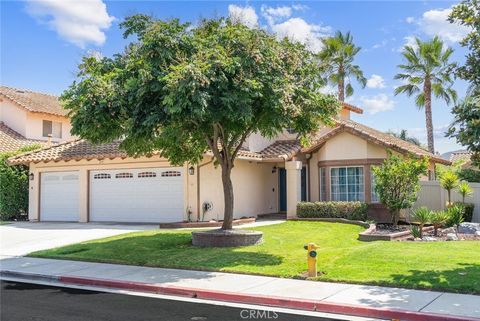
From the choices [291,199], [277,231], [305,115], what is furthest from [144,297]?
[291,199]

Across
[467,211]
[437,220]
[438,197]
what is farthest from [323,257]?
[438,197]

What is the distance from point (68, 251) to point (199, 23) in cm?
759

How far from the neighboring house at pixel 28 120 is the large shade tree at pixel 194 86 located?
19.7 metres

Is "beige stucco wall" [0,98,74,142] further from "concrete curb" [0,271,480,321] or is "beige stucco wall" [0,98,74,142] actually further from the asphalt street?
the asphalt street

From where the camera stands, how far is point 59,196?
81.9 ft

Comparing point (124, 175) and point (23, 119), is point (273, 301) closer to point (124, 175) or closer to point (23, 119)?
point (124, 175)

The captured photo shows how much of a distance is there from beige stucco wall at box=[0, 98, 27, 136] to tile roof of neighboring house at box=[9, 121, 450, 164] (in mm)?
7240

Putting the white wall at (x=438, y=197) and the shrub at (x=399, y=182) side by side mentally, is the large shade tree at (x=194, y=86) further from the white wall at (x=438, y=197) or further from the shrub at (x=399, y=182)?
the white wall at (x=438, y=197)

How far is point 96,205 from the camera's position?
23828 millimetres

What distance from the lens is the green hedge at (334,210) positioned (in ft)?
67.2

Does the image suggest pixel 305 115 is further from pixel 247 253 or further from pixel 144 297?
pixel 144 297

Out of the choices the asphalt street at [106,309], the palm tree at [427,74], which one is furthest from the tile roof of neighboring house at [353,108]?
the asphalt street at [106,309]

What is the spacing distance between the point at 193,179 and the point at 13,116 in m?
17.7

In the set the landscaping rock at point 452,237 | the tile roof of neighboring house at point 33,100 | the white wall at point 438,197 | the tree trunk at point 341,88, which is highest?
the tree trunk at point 341,88
